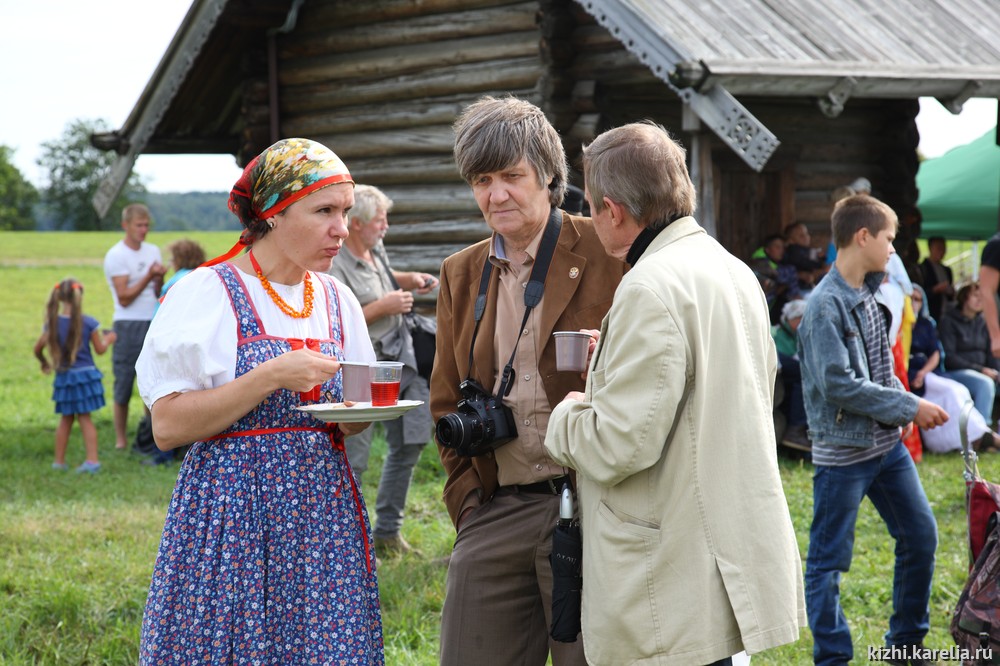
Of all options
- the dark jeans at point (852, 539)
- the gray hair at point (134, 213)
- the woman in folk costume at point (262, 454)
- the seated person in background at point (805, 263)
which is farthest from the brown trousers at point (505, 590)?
the gray hair at point (134, 213)

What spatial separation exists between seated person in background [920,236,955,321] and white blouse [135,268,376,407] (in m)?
11.3

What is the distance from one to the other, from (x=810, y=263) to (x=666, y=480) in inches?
330

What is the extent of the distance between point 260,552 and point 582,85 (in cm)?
733

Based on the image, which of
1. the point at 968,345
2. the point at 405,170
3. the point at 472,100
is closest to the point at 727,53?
the point at 472,100

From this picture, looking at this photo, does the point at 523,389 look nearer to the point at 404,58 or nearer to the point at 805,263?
the point at 805,263

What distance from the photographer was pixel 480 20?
997 cm

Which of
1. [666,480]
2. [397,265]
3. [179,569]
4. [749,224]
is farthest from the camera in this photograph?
[749,224]

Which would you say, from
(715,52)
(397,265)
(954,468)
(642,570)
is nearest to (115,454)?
(397,265)

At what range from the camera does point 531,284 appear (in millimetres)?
3139

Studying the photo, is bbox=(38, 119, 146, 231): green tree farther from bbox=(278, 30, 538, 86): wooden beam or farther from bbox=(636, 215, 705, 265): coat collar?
bbox=(636, 215, 705, 265): coat collar

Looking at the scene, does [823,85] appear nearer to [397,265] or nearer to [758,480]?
[397,265]

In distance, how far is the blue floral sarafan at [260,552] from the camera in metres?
2.89

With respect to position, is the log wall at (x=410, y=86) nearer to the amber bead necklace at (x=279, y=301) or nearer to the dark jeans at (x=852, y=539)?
the dark jeans at (x=852, y=539)

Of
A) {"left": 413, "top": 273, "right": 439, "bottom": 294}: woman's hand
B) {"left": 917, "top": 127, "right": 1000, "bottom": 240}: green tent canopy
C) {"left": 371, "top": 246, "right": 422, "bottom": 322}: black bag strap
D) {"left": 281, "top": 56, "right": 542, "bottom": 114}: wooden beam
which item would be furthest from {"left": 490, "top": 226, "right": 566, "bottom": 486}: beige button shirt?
{"left": 917, "top": 127, "right": 1000, "bottom": 240}: green tent canopy
